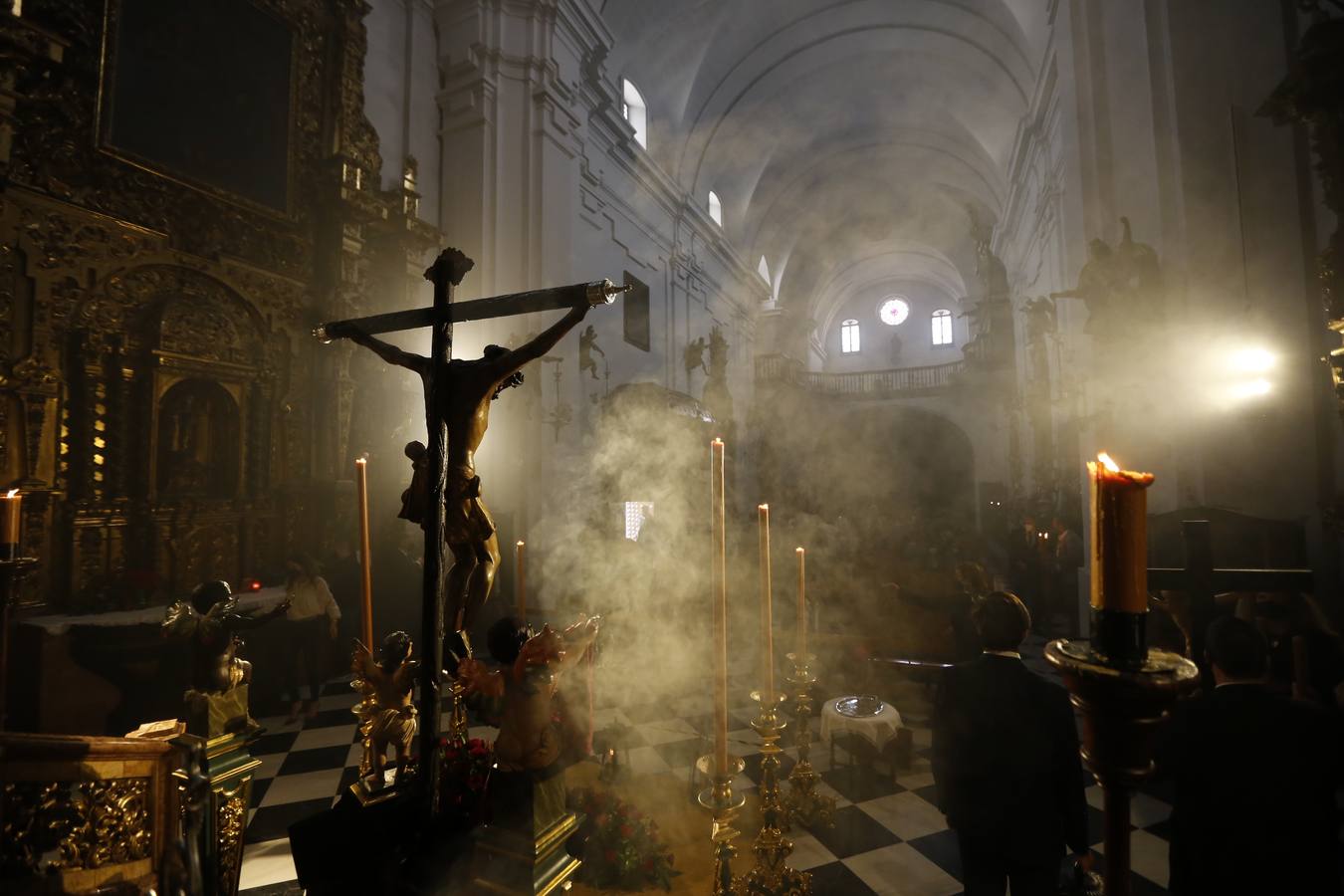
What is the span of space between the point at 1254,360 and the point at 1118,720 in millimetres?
5260

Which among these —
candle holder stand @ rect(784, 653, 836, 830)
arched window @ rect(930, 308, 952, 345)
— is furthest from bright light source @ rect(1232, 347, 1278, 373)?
arched window @ rect(930, 308, 952, 345)

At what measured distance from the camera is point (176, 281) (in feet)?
17.5

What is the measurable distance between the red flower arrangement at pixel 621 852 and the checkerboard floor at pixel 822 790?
77 centimetres

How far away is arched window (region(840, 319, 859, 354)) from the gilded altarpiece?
26.1 m

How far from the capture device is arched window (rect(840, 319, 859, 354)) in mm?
30047

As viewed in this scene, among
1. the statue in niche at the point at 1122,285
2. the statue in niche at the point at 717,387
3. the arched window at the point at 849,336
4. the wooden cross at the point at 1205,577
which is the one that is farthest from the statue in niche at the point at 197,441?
the arched window at the point at 849,336

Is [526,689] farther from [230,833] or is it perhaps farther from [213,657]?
[230,833]

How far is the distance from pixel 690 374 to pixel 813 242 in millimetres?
10992

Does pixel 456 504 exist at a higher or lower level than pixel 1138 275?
lower

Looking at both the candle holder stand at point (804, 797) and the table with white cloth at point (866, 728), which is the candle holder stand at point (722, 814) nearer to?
the candle holder stand at point (804, 797)

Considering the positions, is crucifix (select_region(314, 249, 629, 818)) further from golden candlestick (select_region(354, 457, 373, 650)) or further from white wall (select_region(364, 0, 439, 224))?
white wall (select_region(364, 0, 439, 224))

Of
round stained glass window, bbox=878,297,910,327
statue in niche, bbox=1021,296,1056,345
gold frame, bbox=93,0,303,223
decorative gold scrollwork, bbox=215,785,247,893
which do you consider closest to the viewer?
decorative gold scrollwork, bbox=215,785,247,893

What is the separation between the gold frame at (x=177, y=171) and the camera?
486 cm

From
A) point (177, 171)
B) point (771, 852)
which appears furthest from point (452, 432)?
point (177, 171)
